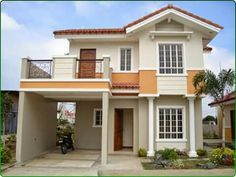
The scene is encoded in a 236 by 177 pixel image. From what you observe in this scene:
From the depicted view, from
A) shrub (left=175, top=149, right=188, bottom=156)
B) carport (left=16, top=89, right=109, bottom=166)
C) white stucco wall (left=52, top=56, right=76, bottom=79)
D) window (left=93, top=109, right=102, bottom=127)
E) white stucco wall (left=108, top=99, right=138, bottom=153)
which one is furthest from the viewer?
window (left=93, top=109, right=102, bottom=127)

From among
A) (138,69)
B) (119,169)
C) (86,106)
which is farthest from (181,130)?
(86,106)

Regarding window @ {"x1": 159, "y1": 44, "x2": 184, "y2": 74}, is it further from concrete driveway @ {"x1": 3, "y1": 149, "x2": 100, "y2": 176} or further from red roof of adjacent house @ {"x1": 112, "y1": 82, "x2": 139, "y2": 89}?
concrete driveway @ {"x1": 3, "y1": 149, "x2": 100, "y2": 176}

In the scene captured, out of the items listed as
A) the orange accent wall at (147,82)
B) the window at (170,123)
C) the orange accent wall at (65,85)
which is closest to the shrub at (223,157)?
the window at (170,123)

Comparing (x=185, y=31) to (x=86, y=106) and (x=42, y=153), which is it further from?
(x=42, y=153)

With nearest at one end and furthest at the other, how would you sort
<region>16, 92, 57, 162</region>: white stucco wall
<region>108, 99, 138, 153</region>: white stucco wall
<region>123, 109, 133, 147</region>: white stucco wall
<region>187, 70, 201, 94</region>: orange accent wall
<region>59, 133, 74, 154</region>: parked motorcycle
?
<region>16, 92, 57, 162</region>: white stucco wall
<region>187, 70, 201, 94</region>: orange accent wall
<region>108, 99, 138, 153</region>: white stucco wall
<region>59, 133, 74, 154</region>: parked motorcycle
<region>123, 109, 133, 147</region>: white stucco wall

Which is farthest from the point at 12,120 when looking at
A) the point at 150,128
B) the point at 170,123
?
the point at 170,123

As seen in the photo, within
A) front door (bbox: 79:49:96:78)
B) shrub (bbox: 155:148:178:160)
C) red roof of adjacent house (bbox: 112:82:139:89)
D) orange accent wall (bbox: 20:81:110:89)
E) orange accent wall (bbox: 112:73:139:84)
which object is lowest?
shrub (bbox: 155:148:178:160)

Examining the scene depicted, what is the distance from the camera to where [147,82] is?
13820mm

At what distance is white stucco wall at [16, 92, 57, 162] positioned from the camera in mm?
11773

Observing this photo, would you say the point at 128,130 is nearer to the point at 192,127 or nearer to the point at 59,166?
the point at 192,127

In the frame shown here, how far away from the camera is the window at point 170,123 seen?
13875mm

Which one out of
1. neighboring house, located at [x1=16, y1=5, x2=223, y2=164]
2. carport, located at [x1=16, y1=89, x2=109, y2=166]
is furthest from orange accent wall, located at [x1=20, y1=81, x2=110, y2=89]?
neighboring house, located at [x1=16, y1=5, x2=223, y2=164]

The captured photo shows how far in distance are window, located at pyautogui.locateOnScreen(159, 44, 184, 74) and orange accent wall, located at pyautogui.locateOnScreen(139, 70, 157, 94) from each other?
646 millimetres

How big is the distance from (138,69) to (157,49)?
5.16 feet
